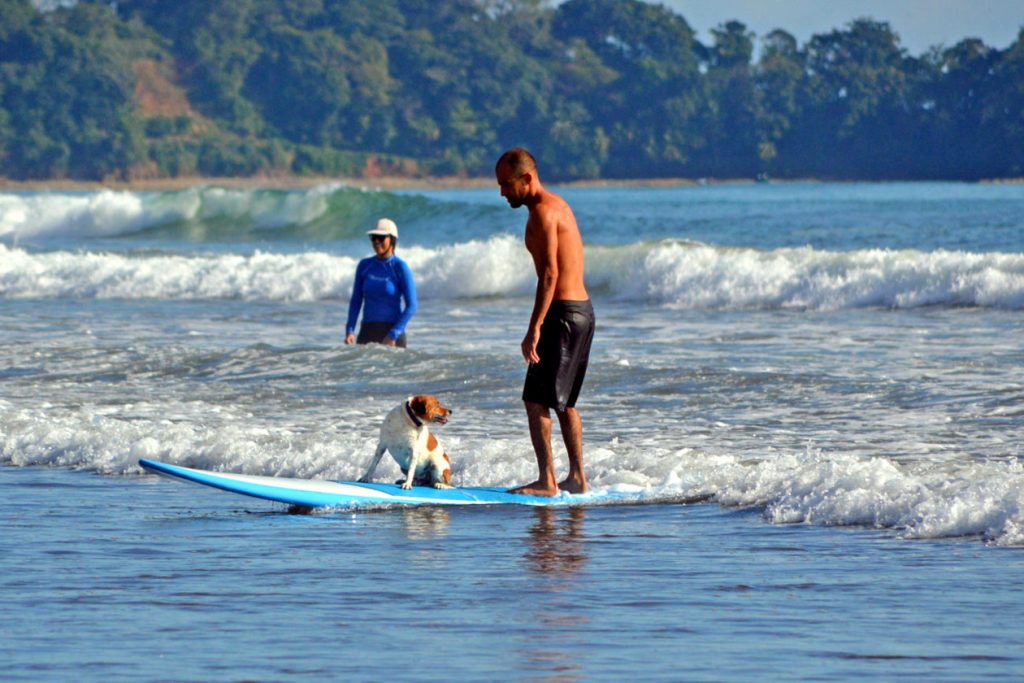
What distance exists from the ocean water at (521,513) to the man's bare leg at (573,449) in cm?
29

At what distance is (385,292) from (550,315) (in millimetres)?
3665

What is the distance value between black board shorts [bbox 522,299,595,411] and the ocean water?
0.55m

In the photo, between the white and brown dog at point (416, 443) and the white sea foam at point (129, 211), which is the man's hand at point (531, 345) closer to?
the white and brown dog at point (416, 443)

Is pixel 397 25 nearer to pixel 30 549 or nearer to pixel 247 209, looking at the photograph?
pixel 247 209

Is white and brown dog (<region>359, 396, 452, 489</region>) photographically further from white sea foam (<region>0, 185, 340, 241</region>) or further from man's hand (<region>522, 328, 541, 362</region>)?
white sea foam (<region>0, 185, 340, 241</region>)

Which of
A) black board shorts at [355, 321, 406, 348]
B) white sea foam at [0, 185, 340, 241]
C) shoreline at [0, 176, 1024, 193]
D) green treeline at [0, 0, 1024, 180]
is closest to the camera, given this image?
black board shorts at [355, 321, 406, 348]

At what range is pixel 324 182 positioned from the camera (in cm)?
11500

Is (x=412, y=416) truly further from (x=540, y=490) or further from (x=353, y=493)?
(x=540, y=490)

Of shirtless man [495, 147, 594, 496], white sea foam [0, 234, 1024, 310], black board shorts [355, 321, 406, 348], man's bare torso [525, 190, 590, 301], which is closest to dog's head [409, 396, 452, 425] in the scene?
shirtless man [495, 147, 594, 496]

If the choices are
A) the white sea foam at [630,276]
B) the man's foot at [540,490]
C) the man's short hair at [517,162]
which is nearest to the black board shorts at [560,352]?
the man's foot at [540,490]

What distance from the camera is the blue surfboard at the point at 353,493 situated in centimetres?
764

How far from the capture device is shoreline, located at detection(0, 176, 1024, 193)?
11125cm

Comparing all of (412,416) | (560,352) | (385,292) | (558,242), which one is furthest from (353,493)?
(385,292)

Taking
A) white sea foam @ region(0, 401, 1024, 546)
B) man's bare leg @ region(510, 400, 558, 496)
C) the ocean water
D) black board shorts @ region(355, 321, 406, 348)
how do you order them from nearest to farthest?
the ocean water → white sea foam @ region(0, 401, 1024, 546) → man's bare leg @ region(510, 400, 558, 496) → black board shorts @ region(355, 321, 406, 348)
